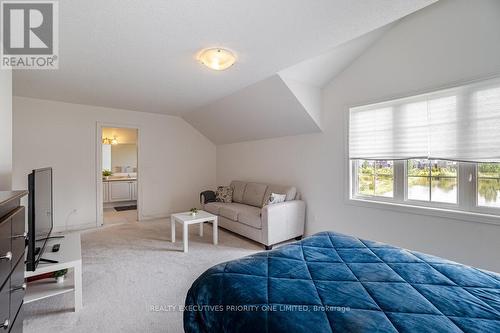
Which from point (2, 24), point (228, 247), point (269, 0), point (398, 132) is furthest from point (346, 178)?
point (2, 24)

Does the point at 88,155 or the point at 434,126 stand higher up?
the point at 434,126

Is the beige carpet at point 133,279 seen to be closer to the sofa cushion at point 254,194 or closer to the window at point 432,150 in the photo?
the sofa cushion at point 254,194

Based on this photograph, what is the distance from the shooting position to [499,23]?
216 centimetres

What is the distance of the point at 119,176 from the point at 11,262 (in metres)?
6.72

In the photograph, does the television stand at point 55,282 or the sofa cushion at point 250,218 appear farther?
the sofa cushion at point 250,218

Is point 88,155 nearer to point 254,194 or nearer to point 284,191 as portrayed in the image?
point 254,194

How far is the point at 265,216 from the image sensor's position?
333 centimetres

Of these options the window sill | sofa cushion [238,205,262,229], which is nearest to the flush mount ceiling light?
sofa cushion [238,205,262,229]

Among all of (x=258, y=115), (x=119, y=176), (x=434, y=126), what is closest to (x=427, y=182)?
(x=434, y=126)

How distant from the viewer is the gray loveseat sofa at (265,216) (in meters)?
3.36

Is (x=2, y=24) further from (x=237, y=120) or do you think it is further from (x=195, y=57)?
(x=237, y=120)

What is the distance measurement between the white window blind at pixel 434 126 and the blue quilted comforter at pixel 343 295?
1.57 meters

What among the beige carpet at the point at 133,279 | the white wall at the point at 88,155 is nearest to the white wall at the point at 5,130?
the beige carpet at the point at 133,279

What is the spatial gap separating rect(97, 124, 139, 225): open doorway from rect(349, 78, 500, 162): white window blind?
4.67 meters
